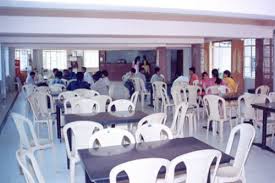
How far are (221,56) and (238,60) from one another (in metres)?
2.10

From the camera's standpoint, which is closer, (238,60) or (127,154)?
(127,154)

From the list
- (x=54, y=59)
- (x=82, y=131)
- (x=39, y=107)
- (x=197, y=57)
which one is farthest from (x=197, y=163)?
(x=54, y=59)

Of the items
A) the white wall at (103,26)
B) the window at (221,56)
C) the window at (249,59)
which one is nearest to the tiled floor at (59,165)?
the white wall at (103,26)

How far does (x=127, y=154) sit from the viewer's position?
2.77 metres

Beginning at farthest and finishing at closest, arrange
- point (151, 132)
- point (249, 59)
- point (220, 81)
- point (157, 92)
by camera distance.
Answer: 1. point (249, 59)
2. point (157, 92)
3. point (220, 81)
4. point (151, 132)

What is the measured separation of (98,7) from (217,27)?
4.07 m

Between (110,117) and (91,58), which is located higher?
(91,58)

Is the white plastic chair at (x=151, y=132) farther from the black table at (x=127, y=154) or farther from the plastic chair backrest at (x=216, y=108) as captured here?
the plastic chair backrest at (x=216, y=108)

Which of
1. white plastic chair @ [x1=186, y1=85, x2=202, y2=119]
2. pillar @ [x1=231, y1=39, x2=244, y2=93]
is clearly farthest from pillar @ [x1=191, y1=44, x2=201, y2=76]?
A: white plastic chair @ [x1=186, y1=85, x2=202, y2=119]

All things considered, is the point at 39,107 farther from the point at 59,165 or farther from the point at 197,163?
the point at 197,163

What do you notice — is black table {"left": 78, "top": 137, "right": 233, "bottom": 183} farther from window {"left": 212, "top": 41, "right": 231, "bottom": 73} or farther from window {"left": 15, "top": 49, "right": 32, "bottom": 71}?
window {"left": 15, "top": 49, "right": 32, "bottom": 71}

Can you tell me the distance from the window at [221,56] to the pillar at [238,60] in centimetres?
142

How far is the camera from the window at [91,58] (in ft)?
71.4

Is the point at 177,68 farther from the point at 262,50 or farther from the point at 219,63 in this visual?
the point at 262,50
